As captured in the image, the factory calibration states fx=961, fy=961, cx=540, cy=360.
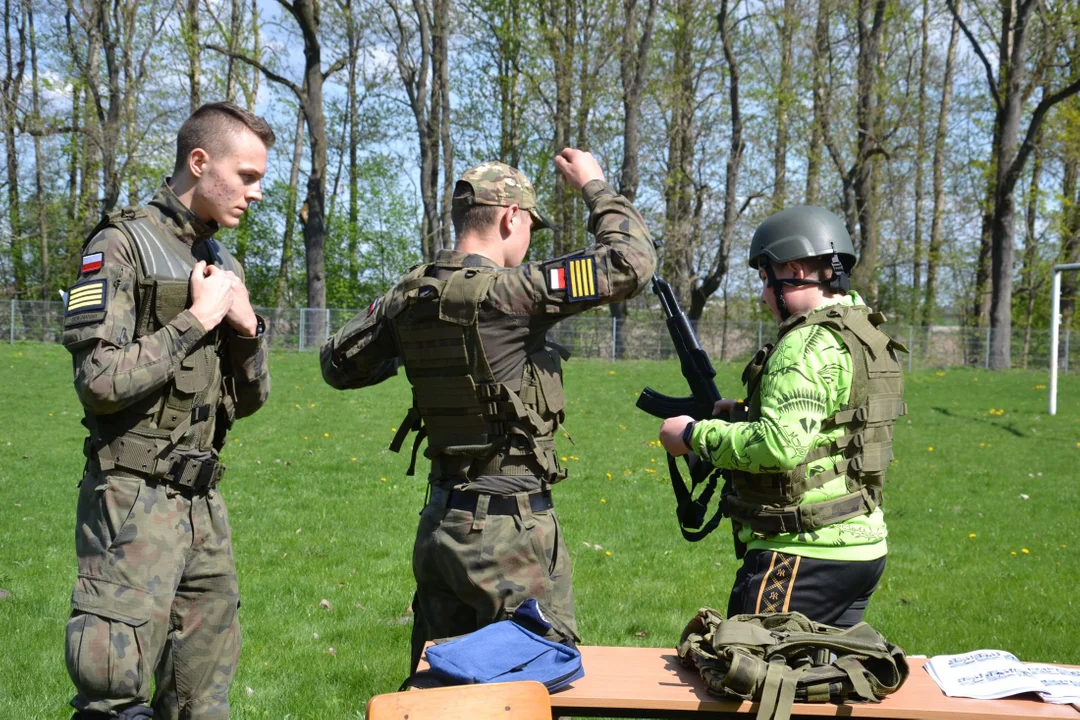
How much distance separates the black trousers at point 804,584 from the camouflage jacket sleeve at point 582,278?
107cm

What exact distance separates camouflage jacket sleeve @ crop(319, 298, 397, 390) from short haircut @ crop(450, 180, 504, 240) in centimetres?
45

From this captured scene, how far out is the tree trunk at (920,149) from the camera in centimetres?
3769

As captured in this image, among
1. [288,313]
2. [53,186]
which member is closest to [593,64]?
[288,313]

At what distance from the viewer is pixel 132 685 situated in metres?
3.11

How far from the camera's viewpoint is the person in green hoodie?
3.19 meters

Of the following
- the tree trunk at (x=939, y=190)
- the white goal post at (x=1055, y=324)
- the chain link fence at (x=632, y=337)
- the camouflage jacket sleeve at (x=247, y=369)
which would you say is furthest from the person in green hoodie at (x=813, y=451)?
the tree trunk at (x=939, y=190)

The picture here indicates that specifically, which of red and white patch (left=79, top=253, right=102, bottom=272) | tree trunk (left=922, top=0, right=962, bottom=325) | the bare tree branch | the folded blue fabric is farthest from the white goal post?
tree trunk (left=922, top=0, right=962, bottom=325)

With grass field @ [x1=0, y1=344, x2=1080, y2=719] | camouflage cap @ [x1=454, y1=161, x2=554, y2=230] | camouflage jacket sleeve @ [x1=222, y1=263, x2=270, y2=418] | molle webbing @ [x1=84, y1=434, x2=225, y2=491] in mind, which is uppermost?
camouflage cap @ [x1=454, y1=161, x2=554, y2=230]

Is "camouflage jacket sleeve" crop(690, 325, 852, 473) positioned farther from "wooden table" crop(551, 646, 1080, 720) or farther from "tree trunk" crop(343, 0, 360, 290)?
"tree trunk" crop(343, 0, 360, 290)

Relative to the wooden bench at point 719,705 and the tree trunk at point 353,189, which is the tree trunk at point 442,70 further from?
the wooden bench at point 719,705

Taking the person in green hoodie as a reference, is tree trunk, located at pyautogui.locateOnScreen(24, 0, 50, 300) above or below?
above

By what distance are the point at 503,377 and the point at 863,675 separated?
5.12ft

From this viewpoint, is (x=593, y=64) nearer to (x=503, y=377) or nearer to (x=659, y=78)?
(x=659, y=78)

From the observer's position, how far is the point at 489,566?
342 centimetres
